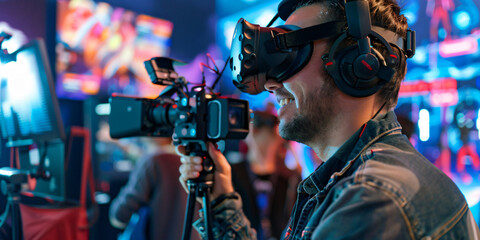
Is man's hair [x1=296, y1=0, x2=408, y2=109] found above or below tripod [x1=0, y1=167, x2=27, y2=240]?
above

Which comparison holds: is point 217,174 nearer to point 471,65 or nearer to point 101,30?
point 101,30

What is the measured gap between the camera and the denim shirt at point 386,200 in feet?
1.93

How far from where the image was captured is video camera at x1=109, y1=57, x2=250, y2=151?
3.49 ft

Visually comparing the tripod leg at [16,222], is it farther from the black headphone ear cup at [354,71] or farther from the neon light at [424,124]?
the neon light at [424,124]

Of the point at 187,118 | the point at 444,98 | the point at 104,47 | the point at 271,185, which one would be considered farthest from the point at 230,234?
the point at 444,98

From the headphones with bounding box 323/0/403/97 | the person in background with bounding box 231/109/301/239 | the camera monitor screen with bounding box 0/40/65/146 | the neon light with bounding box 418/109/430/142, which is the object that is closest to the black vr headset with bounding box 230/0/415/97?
the headphones with bounding box 323/0/403/97

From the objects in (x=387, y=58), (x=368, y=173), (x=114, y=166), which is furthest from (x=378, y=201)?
(x=114, y=166)

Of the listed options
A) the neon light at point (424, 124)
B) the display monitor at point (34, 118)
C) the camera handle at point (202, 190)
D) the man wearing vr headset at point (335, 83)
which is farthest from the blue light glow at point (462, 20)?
the display monitor at point (34, 118)

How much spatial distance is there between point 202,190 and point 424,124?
2794 millimetres

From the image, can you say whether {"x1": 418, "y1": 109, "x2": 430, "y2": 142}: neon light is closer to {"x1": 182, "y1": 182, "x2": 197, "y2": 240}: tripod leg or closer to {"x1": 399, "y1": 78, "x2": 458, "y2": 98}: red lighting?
{"x1": 399, "y1": 78, "x2": 458, "y2": 98}: red lighting

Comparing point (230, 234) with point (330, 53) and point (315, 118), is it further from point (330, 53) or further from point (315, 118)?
point (330, 53)

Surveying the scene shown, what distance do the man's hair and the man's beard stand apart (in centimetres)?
13

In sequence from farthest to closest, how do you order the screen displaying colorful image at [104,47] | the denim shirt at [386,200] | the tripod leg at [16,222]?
the screen displaying colorful image at [104,47], the tripod leg at [16,222], the denim shirt at [386,200]

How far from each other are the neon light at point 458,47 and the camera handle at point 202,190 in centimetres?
268
